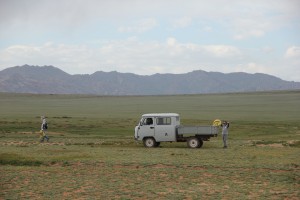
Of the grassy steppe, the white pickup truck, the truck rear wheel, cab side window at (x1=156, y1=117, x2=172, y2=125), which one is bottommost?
the grassy steppe

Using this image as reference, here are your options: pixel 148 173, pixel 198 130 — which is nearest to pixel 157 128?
pixel 198 130

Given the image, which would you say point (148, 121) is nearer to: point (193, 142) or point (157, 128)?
point (157, 128)

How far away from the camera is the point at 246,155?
30938 mm

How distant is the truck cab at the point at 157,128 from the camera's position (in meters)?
37.0

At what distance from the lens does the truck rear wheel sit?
1448 inches

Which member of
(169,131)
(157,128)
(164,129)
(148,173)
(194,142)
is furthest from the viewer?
(157,128)

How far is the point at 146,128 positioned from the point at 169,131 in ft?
6.88

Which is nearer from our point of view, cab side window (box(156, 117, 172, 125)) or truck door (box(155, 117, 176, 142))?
truck door (box(155, 117, 176, 142))

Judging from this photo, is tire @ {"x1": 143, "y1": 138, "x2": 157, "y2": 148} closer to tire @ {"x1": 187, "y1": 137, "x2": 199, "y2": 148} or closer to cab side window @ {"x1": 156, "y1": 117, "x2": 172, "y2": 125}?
cab side window @ {"x1": 156, "y1": 117, "x2": 172, "y2": 125}

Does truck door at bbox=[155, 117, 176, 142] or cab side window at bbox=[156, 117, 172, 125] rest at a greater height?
cab side window at bbox=[156, 117, 172, 125]

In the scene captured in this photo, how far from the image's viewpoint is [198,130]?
119ft

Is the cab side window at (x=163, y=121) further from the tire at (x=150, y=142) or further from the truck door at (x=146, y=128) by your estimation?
the tire at (x=150, y=142)

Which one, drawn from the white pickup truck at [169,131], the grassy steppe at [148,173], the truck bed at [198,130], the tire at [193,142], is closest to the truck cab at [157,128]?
the white pickup truck at [169,131]

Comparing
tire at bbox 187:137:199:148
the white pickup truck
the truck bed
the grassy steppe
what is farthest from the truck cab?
the grassy steppe
